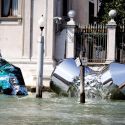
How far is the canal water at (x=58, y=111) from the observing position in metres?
16.9

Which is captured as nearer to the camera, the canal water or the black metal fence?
the canal water

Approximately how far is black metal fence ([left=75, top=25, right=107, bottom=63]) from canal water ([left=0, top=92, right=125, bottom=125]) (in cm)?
521

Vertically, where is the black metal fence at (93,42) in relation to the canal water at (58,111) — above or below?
above

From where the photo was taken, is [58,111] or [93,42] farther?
[93,42]

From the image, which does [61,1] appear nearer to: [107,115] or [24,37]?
[24,37]

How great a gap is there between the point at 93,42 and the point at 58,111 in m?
10.3

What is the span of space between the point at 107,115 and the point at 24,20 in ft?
37.2

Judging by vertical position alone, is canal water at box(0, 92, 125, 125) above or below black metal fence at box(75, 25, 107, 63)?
below

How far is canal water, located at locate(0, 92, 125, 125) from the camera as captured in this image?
16.9 meters

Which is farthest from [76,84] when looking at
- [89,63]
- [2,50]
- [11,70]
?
[2,50]

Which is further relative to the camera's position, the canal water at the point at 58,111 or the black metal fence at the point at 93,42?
the black metal fence at the point at 93,42

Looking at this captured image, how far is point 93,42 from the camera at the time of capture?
2919 centimetres

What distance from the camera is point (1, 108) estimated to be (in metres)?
19.8

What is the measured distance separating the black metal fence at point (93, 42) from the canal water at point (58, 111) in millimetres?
5205
